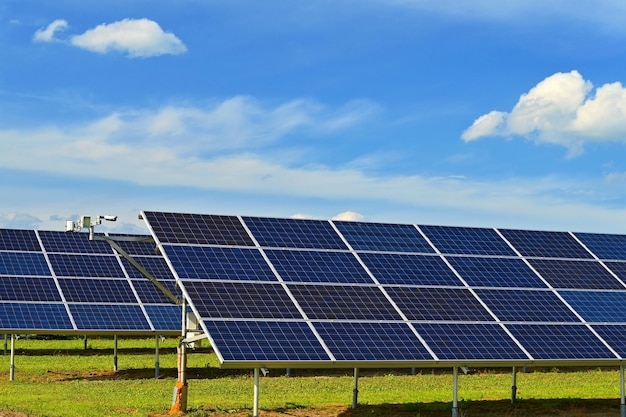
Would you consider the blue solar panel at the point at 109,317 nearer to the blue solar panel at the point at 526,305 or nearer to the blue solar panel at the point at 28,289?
the blue solar panel at the point at 28,289

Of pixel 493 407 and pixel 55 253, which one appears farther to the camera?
pixel 55 253

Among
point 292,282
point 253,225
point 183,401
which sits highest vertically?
point 253,225

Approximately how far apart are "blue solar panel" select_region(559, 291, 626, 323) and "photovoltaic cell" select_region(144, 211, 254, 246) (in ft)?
34.1

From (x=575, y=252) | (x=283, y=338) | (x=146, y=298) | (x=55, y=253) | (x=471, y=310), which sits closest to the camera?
(x=283, y=338)

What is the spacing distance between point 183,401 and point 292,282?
15.6ft

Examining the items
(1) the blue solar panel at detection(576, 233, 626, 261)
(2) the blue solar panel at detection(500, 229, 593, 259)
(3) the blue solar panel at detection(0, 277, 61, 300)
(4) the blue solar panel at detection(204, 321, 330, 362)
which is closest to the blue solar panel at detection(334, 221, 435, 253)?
(2) the blue solar panel at detection(500, 229, 593, 259)

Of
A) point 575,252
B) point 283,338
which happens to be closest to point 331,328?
point 283,338

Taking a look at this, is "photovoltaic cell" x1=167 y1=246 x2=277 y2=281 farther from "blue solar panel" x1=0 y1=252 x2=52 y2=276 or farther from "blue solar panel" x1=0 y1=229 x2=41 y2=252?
"blue solar panel" x1=0 y1=229 x2=41 y2=252

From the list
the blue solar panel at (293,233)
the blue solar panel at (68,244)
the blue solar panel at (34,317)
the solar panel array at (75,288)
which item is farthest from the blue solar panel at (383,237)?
the blue solar panel at (68,244)

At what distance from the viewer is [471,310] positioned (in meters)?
26.8

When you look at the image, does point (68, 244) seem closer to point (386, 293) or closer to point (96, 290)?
point (96, 290)

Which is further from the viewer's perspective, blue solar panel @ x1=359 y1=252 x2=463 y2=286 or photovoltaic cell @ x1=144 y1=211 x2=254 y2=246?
blue solar panel @ x1=359 y1=252 x2=463 y2=286

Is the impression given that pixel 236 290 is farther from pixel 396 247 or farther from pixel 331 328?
pixel 396 247

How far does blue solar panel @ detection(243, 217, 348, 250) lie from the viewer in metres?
28.7
